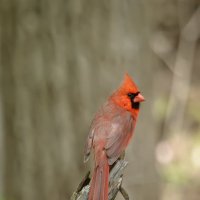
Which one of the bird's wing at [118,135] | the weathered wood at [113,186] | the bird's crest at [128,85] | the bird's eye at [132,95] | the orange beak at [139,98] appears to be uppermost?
the bird's crest at [128,85]

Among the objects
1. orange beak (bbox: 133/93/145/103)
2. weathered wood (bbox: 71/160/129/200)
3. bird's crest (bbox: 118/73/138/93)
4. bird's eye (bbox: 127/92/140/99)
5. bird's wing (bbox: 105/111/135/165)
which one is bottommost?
weathered wood (bbox: 71/160/129/200)

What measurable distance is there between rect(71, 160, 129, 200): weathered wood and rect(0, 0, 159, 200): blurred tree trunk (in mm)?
1290

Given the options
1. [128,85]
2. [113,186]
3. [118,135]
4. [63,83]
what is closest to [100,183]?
[113,186]

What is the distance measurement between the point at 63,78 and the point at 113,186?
5.19ft

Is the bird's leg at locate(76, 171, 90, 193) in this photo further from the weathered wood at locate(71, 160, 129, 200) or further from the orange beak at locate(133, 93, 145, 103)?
the orange beak at locate(133, 93, 145, 103)

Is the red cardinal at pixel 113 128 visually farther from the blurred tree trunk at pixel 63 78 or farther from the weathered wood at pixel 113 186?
the blurred tree trunk at pixel 63 78

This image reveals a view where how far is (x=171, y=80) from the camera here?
6117 mm

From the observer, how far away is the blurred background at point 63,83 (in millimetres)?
3961

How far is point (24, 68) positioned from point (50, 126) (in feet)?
1.19

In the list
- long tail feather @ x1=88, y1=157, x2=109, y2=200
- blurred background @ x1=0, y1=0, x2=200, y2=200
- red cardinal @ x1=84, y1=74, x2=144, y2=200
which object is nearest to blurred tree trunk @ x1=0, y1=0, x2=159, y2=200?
blurred background @ x1=0, y1=0, x2=200, y2=200

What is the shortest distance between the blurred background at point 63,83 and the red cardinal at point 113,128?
796 millimetres

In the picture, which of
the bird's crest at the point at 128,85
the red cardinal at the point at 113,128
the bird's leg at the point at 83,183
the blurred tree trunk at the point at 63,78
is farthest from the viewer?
the blurred tree trunk at the point at 63,78

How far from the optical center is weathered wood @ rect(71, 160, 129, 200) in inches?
97.6

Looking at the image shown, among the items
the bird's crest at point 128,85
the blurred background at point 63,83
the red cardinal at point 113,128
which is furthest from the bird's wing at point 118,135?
the blurred background at point 63,83
